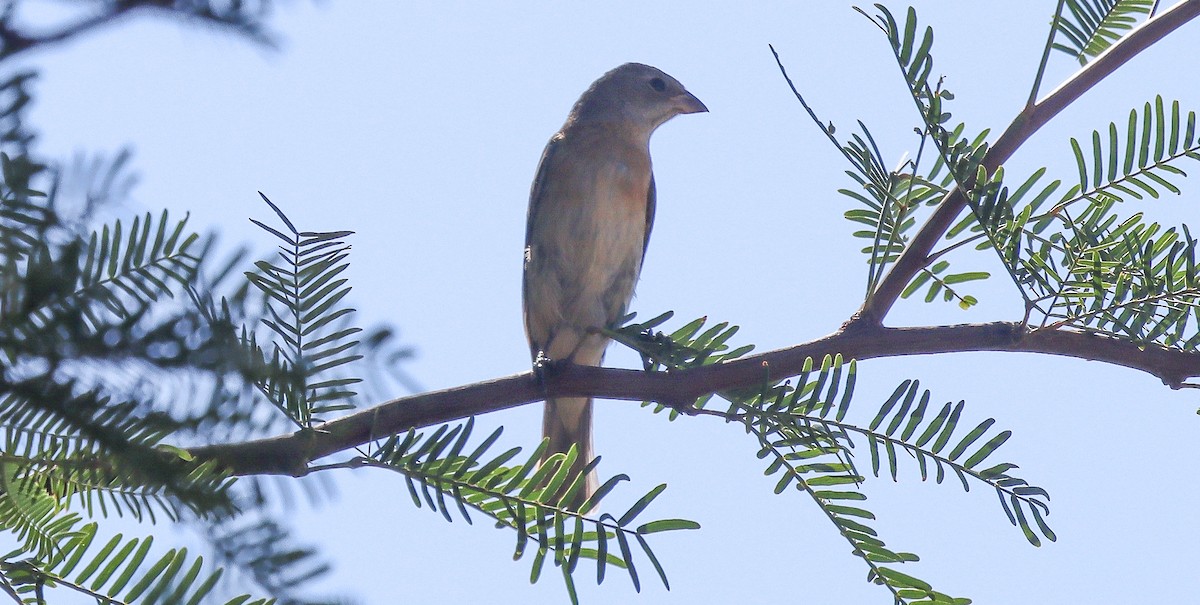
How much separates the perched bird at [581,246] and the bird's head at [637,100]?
1.83 ft

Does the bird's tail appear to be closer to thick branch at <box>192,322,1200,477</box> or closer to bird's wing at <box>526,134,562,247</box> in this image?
bird's wing at <box>526,134,562,247</box>

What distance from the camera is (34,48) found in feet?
2.19

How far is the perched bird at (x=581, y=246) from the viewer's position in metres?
5.59

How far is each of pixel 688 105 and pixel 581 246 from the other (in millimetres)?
1839

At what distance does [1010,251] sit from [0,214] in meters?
1.75

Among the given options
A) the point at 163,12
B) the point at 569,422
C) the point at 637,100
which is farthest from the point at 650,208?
the point at 163,12

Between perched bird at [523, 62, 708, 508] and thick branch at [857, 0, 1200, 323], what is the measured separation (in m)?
2.96

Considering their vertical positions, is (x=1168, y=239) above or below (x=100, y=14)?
above

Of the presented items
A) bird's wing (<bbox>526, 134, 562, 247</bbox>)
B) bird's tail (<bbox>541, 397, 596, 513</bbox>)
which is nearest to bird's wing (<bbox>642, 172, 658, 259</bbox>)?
bird's wing (<bbox>526, 134, 562, 247</bbox>)

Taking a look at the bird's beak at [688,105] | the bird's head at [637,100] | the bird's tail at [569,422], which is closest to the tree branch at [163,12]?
the bird's tail at [569,422]

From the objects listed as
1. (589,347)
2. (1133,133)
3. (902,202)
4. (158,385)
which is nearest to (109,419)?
(158,385)

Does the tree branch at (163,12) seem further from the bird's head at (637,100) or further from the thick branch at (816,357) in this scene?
the bird's head at (637,100)

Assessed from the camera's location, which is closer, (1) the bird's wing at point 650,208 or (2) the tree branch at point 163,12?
(2) the tree branch at point 163,12

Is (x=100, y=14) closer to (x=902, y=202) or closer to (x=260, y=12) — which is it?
(x=260, y=12)
